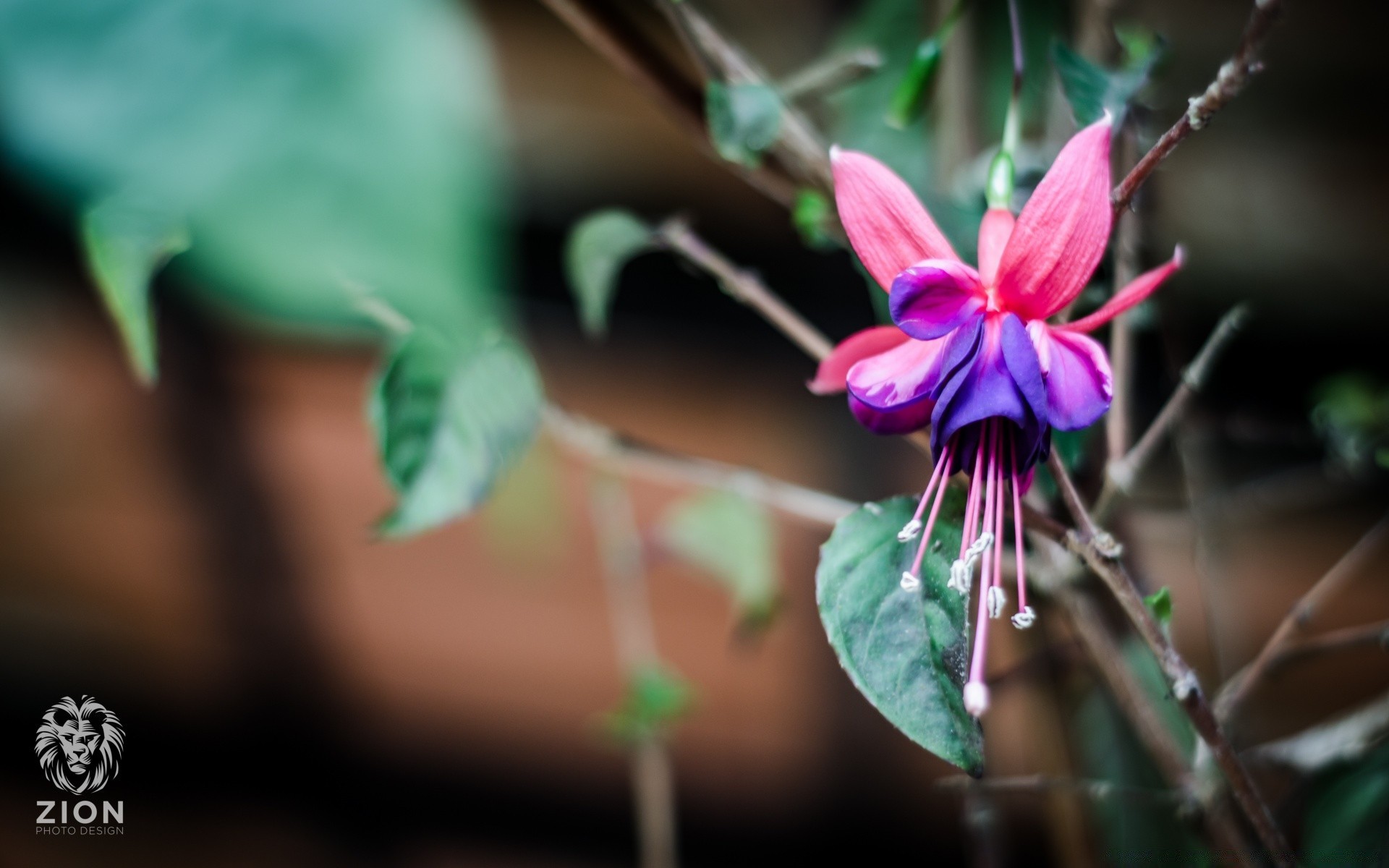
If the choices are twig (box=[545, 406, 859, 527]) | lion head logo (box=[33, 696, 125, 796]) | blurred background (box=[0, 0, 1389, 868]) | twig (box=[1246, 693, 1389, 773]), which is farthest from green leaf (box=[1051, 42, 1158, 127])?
lion head logo (box=[33, 696, 125, 796])

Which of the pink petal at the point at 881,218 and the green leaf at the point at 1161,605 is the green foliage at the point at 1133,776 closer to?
the green leaf at the point at 1161,605

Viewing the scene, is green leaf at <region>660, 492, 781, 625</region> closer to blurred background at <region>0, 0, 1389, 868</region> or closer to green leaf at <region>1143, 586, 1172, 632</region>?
blurred background at <region>0, 0, 1389, 868</region>

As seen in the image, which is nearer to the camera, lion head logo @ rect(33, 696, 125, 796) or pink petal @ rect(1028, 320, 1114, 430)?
pink petal @ rect(1028, 320, 1114, 430)

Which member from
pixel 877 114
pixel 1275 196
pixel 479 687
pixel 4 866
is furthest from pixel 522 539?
pixel 4 866

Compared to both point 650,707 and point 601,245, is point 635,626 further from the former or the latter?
point 601,245

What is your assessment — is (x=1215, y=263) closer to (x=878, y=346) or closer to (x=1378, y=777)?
(x=1378, y=777)

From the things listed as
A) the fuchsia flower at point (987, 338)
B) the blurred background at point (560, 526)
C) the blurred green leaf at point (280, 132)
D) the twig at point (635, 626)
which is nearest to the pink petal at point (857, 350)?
the fuchsia flower at point (987, 338)
